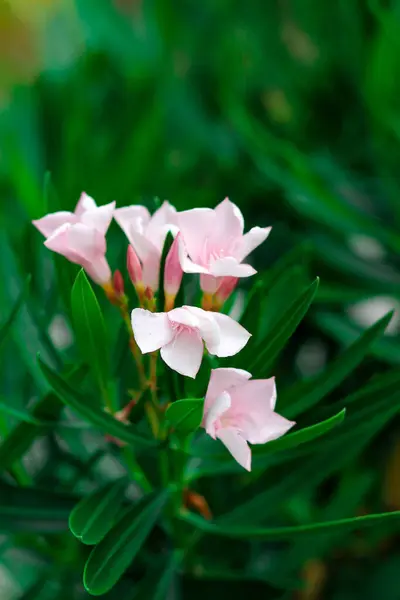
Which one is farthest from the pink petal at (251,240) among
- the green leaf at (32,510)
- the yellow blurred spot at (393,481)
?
the yellow blurred spot at (393,481)

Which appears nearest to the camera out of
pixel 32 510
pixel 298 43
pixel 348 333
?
pixel 32 510

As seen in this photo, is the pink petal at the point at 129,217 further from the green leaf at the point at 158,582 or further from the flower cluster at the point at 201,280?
the green leaf at the point at 158,582

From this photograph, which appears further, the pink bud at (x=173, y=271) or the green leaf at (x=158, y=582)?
the green leaf at (x=158, y=582)

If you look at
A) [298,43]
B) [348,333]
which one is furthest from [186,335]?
[298,43]

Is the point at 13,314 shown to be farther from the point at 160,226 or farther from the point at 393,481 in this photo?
the point at 393,481

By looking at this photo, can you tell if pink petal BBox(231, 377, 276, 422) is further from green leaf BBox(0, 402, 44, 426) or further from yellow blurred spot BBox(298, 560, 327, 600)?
yellow blurred spot BBox(298, 560, 327, 600)
